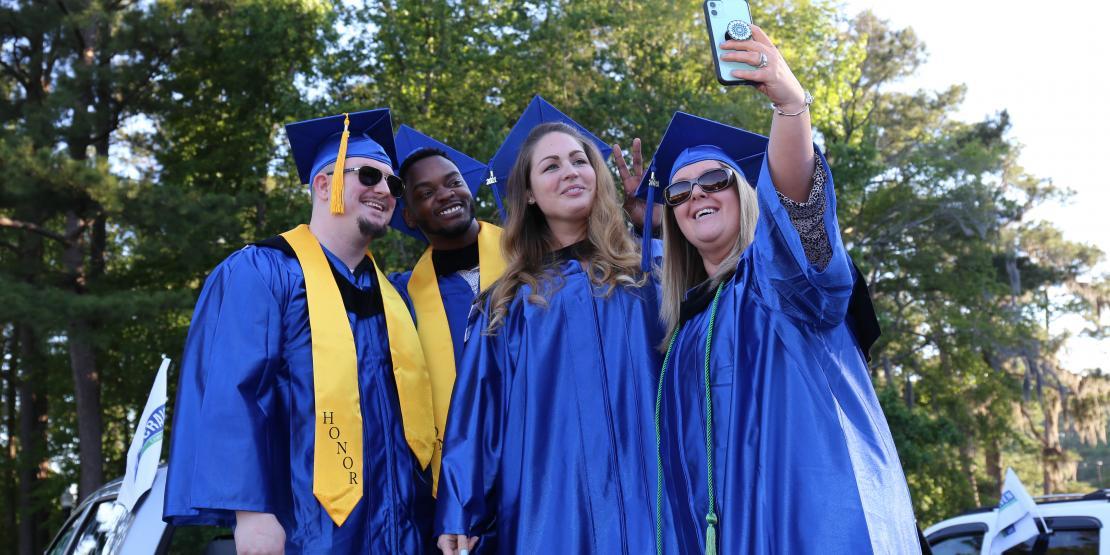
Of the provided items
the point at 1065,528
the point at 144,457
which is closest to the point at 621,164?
the point at 144,457

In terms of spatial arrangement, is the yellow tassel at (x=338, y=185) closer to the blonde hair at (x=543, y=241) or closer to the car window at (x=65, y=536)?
the blonde hair at (x=543, y=241)

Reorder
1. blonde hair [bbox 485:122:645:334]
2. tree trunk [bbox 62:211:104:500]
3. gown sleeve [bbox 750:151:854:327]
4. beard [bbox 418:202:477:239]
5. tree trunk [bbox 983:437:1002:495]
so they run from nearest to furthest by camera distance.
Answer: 1. gown sleeve [bbox 750:151:854:327]
2. blonde hair [bbox 485:122:645:334]
3. beard [bbox 418:202:477:239]
4. tree trunk [bbox 62:211:104:500]
5. tree trunk [bbox 983:437:1002:495]

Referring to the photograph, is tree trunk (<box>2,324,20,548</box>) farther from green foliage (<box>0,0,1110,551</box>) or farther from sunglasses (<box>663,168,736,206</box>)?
sunglasses (<box>663,168,736,206</box>)

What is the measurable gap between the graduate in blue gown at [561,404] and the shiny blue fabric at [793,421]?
1.34ft

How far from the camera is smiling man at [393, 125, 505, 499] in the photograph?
4.18 metres

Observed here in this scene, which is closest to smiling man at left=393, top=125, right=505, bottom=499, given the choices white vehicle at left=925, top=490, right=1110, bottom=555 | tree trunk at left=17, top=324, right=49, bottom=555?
white vehicle at left=925, top=490, right=1110, bottom=555

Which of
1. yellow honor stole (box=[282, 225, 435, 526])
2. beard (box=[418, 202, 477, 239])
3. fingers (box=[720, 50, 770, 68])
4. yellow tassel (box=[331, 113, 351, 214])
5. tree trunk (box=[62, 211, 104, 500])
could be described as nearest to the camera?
fingers (box=[720, 50, 770, 68])

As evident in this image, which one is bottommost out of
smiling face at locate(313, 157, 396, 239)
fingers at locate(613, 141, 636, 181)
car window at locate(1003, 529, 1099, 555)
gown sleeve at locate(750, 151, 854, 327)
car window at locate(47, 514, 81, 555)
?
car window at locate(1003, 529, 1099, 555)

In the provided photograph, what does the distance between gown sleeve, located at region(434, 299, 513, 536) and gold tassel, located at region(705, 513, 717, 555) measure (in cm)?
95

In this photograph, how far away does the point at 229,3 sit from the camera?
18.9 m

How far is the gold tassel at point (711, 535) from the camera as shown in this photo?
2658 millimetres

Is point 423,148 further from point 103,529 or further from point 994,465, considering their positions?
point 994,465

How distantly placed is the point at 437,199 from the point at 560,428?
71.5 inches

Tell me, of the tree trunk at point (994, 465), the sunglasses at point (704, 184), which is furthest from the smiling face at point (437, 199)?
the tree trunk at point (994, 465)
